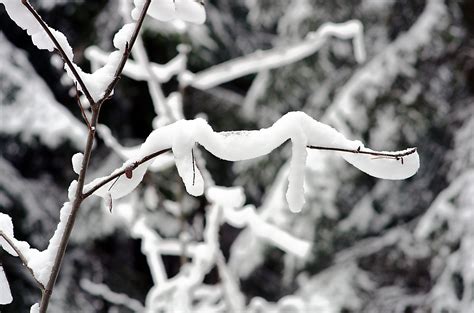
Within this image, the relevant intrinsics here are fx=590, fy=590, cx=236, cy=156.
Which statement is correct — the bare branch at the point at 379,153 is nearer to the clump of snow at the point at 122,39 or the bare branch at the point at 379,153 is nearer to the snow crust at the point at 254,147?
the snow crust at the point at 254,147

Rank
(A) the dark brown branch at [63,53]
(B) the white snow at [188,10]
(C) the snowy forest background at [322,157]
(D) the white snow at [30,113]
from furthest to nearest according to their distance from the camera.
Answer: (D) the white snow at [30,113], (C) the snowy forest background at [322,157], (B) the white snow at [188,10], (A) the dark brown branch at [63,53]

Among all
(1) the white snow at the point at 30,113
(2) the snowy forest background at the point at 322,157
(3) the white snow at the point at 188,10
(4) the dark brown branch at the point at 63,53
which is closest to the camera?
(4) the dark brown branch at the point at 63,53

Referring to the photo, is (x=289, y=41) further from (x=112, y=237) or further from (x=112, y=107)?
(x=112, y=237)

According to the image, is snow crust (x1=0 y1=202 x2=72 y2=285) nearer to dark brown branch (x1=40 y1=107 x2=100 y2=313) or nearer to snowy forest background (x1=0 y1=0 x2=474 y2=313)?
dark brown branch (x1=40 y1=107 x2=100 y2=313)

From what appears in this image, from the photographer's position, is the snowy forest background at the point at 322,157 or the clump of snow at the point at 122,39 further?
the snowy forest background at the point at 322,157

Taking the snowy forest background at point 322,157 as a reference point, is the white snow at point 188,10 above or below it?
below

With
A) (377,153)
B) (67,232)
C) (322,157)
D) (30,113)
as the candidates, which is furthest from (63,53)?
(30,113)

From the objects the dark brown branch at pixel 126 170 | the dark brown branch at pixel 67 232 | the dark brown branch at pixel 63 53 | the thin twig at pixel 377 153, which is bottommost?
the dark brown branch at pixel 67 232

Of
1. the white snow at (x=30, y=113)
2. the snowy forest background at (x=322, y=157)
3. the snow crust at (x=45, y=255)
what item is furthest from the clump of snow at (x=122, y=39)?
the white snow at (x=30, y=113)

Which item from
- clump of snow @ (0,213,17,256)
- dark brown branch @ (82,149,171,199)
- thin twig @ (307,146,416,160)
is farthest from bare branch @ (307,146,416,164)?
clump of snow @ (0,213,17,256)
